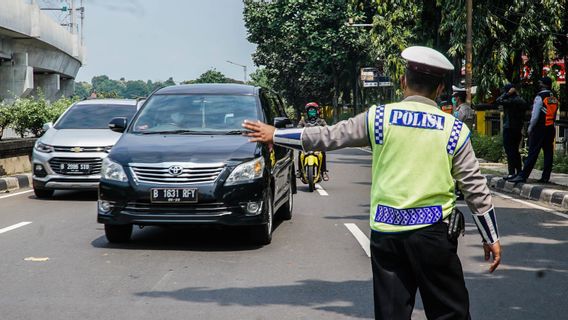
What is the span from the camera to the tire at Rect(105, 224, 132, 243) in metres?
9.05

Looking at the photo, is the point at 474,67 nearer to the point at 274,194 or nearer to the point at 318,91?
the point at 274,194

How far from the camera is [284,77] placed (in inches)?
2613

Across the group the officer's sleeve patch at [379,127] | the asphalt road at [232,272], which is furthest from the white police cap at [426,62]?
the asphalt road at [232,272]

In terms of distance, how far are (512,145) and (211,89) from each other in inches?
302

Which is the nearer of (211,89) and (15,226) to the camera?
(211,89)

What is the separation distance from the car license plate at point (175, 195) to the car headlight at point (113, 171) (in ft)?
1.42

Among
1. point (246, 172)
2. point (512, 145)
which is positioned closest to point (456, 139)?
point (246, 172)

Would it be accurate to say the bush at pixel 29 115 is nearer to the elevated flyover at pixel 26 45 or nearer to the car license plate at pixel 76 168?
the car license plate at pixel 76 168

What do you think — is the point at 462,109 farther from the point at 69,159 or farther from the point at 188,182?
the point at 188,182

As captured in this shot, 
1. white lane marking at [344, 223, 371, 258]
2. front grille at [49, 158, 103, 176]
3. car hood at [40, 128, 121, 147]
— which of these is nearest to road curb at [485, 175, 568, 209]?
white lane marking at [344, 223, 371, 258]

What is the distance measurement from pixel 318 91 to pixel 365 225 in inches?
2358

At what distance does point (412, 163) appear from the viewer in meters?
3.80

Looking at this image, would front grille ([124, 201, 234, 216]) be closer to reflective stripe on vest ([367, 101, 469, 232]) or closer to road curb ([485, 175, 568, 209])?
reflective stripe on vest ([367, 101, 469, 232])

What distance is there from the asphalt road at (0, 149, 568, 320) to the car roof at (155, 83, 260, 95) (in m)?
1.66
